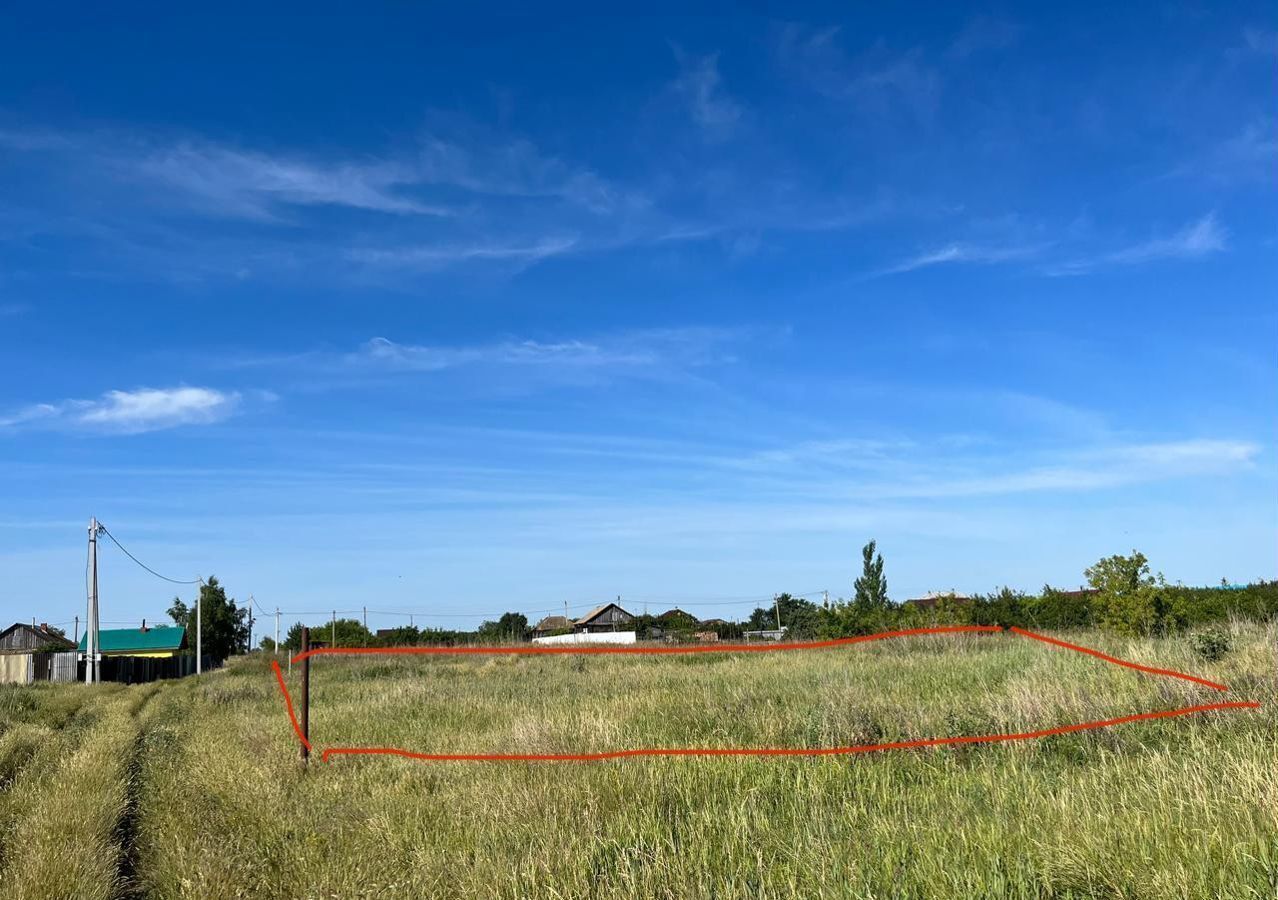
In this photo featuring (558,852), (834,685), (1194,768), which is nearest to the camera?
(558,852)

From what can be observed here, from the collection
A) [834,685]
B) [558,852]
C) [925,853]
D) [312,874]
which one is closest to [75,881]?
[312,874]

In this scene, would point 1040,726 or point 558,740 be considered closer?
point 1040,726

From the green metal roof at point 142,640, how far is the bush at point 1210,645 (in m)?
87.0

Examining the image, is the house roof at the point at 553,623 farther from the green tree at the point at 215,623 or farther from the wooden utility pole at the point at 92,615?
the wooden utility pole at the point at 92,615

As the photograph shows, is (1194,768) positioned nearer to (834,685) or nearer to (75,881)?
(834,685)

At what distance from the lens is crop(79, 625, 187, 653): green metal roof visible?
82.6 meters

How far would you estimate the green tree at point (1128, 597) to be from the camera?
19.1 m

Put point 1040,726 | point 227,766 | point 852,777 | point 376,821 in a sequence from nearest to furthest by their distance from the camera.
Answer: point 376,821 < point 852,777 < point 1040,726 < point 227,766

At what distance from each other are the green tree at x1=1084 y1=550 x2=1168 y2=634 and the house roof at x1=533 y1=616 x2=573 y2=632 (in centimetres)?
8855

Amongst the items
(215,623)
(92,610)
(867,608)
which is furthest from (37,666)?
(867,608)

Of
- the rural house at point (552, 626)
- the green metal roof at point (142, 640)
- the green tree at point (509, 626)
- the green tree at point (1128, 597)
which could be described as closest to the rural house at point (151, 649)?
the green metal roof at point (142, 640)

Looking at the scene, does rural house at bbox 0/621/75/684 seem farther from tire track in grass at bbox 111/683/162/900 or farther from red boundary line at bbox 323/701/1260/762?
red boundary line at bbox 323/701/1260/762

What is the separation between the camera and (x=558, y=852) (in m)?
5.96

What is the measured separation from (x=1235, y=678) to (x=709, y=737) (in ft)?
18.1
